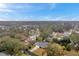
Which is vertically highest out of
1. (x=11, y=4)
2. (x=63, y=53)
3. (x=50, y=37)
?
(x=11, y=4)

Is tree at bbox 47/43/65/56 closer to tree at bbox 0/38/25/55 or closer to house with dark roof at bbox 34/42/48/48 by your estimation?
house with dark roof at bbox 34/42/48/48

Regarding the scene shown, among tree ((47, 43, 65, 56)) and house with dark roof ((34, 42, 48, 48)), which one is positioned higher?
house with dark roof ((34, 42, 48, 48))

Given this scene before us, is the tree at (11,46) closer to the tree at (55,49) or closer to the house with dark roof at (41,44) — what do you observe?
the house with dark roof at (41,44)

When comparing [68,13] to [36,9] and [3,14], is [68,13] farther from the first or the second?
[3,14]

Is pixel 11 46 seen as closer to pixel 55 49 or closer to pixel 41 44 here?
pixel 41 44

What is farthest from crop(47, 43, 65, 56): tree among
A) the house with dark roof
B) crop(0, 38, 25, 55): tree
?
crop(0, 38, 25, 55): tree

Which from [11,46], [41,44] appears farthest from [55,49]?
[11,46]

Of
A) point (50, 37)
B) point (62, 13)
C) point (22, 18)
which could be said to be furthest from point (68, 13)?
point (22, 18)

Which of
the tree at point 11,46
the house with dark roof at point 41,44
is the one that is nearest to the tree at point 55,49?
the house with dark roof at point 41,44

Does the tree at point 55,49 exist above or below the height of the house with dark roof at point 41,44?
below

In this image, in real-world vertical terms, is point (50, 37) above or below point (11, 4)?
below
